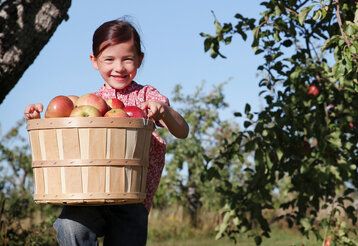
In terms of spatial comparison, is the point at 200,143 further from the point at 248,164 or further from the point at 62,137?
the point at 62,137

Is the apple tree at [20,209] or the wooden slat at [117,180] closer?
the wooden slat at [117,180]

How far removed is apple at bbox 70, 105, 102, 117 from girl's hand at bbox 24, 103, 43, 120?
247 millimetres

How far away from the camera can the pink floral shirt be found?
11.2 feet

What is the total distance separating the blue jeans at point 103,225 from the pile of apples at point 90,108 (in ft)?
1.27

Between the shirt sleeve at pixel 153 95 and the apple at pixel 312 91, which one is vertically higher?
the apple at pixel 312 91

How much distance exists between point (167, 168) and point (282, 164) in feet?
23.5

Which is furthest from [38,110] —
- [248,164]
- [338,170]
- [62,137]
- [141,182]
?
[248,164]

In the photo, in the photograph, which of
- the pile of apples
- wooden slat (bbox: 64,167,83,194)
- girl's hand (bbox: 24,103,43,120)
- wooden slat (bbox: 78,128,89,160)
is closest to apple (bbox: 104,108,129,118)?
the pile of apples

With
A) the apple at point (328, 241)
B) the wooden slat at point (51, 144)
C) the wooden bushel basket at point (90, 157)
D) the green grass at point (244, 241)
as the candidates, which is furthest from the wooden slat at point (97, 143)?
the green grass at point (244, 241)

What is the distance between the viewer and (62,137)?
304 centimetres

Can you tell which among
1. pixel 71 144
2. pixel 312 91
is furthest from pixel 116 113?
pixel 312 91

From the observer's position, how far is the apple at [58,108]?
3154 millimetres

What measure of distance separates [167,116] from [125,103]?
32cm

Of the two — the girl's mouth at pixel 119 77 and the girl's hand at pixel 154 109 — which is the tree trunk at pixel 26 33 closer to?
the girl's mouth at pixel 119 77
